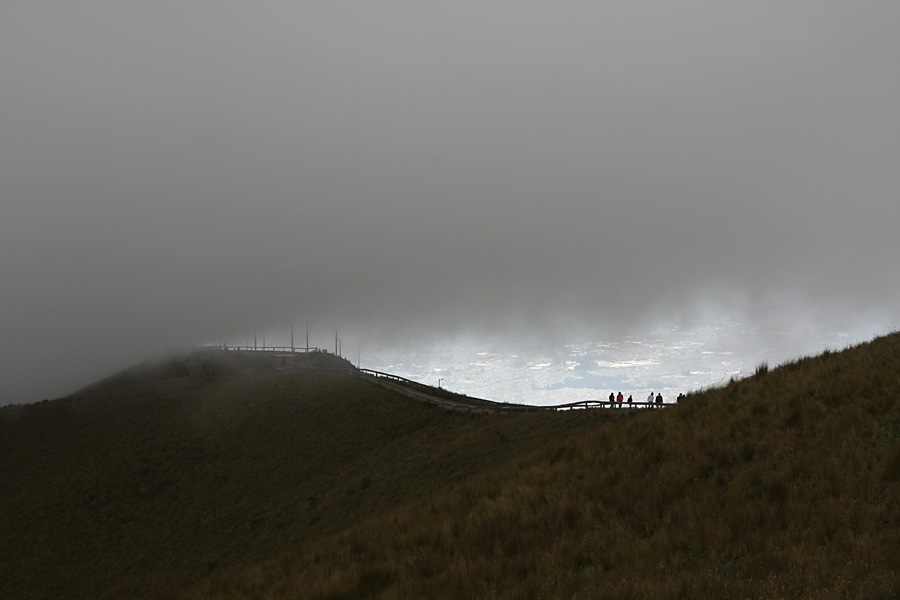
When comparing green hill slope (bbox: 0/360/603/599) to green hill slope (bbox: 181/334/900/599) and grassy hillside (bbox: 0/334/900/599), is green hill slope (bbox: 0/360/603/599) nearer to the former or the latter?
Result: grassy hillside (bbox: 0/334/900/599)

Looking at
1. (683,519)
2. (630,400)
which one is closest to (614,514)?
(683,519)

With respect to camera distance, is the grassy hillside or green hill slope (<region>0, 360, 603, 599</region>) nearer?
the grassy hillside

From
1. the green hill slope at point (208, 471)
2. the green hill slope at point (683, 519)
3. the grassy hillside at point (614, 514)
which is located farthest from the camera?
the green hill slope at point (208, 471)

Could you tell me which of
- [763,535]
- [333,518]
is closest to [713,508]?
[763,535]

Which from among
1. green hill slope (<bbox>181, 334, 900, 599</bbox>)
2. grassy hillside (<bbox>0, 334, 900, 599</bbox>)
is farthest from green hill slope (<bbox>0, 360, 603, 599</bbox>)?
green hill slope (<bbox>181, 334, 900, 599</bbox>)

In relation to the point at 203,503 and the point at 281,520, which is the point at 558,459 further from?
the point at 203,503

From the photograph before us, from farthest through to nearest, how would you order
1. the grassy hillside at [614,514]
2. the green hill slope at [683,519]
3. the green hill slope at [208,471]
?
the green hill slope at [208,471] → the grassy hillside at [614,514] → the green hill slope at [683,519]

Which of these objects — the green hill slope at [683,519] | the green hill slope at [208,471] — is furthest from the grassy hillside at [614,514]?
the green hill slope at [208,471]

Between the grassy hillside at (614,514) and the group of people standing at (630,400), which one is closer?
the grassy hillside at (614,514)

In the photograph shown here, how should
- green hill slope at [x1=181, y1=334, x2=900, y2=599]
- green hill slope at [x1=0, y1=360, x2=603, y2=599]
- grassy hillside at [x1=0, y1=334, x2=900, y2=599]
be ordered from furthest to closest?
green hill slope at [x1=0, y1=360, x2=603, y2=599] → grassy hillside at [x1=0, y1=334, x2=900, y2=599] → green hill slope at [x1=181, y1=334, x2=900, y2=599]

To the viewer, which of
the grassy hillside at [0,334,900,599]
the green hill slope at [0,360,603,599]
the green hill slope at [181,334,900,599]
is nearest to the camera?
the green hill slope at [181,334,900,599]

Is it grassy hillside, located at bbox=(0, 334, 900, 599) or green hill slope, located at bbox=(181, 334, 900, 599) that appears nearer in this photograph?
green hill slope, located at bbox=(181, 334, 900, 599)

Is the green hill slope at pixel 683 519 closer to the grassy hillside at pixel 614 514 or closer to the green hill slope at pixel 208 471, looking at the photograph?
the grassy hillside at pixel 614 514

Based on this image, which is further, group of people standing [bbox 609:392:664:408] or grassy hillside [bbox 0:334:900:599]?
group of people standing [bbox 609:392:664:408]
